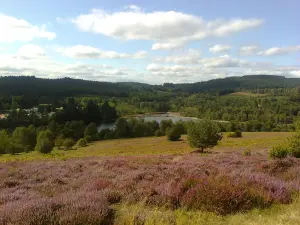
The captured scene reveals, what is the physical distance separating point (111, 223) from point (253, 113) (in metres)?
202

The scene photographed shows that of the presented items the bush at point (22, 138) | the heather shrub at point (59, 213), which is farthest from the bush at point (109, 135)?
the heather shrub at point (59, 213)

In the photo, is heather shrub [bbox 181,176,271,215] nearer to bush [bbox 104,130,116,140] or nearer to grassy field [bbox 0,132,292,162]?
grassy field [bbox 0,132,292,162]

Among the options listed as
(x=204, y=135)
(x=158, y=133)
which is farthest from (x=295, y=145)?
(x=158, y=133)

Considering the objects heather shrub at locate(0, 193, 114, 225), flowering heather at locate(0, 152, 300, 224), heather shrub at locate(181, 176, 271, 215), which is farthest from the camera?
heather shrub at locate(181, 176, 271, 215)

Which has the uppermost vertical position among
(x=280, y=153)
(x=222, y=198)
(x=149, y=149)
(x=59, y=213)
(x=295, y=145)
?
(x=59, y=213)

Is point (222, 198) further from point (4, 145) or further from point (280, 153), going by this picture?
point (4, 145)

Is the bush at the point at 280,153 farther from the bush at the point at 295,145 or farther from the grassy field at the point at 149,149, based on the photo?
the grassy field at the point at 149,149

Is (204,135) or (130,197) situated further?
(204,135)

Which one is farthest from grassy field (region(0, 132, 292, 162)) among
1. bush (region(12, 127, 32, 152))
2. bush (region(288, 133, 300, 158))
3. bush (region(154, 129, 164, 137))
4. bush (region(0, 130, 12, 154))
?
bush (region(154, 129, 164, 137))

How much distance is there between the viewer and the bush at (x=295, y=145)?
1686 centimetres

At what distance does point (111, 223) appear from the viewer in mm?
5340

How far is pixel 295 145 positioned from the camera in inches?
674

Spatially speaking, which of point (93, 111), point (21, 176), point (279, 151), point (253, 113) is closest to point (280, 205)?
point (21, 176)

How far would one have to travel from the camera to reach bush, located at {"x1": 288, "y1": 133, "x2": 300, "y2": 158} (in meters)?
16.9
